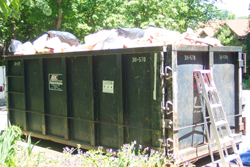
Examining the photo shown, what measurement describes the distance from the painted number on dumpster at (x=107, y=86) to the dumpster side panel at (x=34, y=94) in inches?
77.4

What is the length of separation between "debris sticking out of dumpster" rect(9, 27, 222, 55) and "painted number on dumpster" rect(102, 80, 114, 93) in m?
0.67

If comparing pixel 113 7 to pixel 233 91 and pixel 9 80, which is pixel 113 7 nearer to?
pixel 9 80

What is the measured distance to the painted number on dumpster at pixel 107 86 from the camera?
→ 515 cm

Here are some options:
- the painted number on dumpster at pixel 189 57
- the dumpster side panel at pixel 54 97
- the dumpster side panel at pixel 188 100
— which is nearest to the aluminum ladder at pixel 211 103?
the dumpster side panel at pixel 188 100

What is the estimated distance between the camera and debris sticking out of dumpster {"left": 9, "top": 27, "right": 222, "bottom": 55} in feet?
16.5

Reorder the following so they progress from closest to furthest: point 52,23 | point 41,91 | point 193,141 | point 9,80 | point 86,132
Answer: point 193,141
point 86,132
point 41,91
point 9,80
point 52,23

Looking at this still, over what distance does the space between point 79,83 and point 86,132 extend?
977 millimetres

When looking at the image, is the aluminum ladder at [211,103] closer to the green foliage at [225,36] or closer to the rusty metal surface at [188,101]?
the rusty metal surface at [188,101]

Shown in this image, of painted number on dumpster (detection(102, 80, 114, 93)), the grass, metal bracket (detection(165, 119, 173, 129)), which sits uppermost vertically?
painted number on dumpster (detection(102, 80, 114, 93))

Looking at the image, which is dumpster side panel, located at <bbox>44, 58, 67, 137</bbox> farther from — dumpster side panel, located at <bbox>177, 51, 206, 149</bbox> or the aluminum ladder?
the aluminum ladder

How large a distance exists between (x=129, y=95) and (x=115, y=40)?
1.24 meters

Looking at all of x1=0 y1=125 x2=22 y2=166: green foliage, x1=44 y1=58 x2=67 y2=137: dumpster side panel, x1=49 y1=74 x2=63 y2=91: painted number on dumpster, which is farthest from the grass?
x1=49 y1=74 x2=63 y2=91: painted number on dumpster

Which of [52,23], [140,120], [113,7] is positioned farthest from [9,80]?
[113,7]

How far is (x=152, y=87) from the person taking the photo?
4477 millimetres
